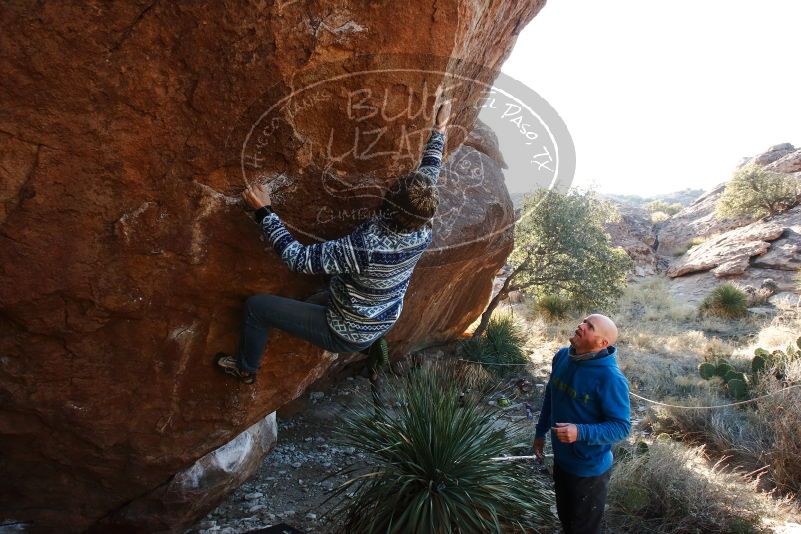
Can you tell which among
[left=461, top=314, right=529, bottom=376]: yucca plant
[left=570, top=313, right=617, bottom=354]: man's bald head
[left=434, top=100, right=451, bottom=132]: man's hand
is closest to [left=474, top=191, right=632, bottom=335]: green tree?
[left=461, top=314, right=529, bottom=376]: yucca plant

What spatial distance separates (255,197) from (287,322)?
0.83 meters

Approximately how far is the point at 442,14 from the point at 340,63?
640mm

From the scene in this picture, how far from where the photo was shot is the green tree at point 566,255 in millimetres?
13211

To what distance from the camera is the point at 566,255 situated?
1331cm

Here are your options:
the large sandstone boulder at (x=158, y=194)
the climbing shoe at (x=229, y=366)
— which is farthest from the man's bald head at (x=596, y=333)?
the climbing shoe at (x=229, y=366)

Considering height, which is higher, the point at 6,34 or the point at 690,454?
the point at 6,34

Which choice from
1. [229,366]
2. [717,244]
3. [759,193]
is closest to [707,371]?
[229,366]

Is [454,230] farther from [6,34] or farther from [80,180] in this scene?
[6,34]

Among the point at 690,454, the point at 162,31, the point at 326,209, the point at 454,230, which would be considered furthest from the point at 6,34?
the point at 690,454

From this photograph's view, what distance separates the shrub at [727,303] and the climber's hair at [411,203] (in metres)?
14.2

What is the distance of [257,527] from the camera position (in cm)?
493

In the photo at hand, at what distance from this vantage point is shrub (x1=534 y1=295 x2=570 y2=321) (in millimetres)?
14719

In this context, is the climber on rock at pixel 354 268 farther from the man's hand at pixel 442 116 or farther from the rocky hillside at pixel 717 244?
the rocky hillside at pixel 717 244

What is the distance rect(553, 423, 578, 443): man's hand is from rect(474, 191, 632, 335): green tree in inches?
379
